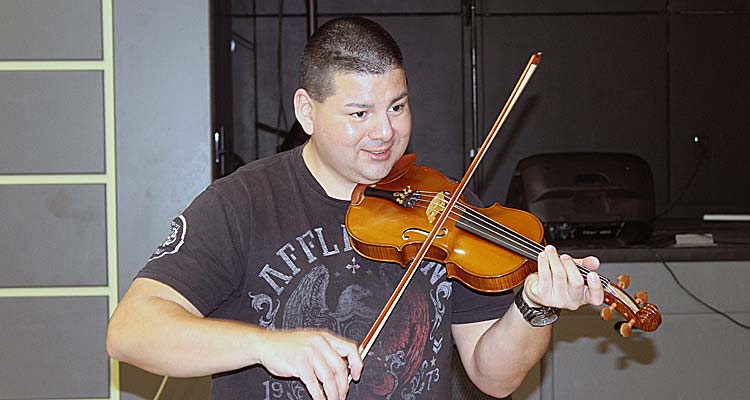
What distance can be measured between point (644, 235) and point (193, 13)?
1605mm

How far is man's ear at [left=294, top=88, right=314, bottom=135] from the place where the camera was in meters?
1.52

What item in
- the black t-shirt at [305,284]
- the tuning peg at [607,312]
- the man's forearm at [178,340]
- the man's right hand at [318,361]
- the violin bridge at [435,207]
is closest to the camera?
the man's right hand at [318,361]

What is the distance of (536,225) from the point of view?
1.61 m

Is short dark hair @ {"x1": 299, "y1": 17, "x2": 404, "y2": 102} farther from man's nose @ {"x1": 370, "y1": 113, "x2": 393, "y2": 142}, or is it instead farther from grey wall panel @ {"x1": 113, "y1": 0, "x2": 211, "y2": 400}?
grey wall panel @ {"x1": 113, "y1": 0, "x2": 211, "y2": 400}

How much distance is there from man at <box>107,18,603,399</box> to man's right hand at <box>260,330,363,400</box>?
0.78ft

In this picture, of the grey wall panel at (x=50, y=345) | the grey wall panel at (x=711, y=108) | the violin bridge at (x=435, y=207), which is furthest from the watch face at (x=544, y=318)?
the grey wall panel at (x=711, y=108)

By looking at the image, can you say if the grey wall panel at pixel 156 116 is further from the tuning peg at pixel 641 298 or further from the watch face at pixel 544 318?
the tuning peg at pixel 641 298

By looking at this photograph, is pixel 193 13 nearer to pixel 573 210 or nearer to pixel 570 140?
pixel 573 210

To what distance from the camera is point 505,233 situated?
156 centimetres

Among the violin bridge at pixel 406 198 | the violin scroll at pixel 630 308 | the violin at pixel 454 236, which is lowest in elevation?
the violin scroll at pixel 630 308

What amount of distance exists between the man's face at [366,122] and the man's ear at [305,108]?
33 mm

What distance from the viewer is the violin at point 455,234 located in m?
1.50

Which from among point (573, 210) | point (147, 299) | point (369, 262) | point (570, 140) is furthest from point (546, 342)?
point (570, 140)

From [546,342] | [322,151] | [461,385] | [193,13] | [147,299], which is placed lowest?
[461,385]
